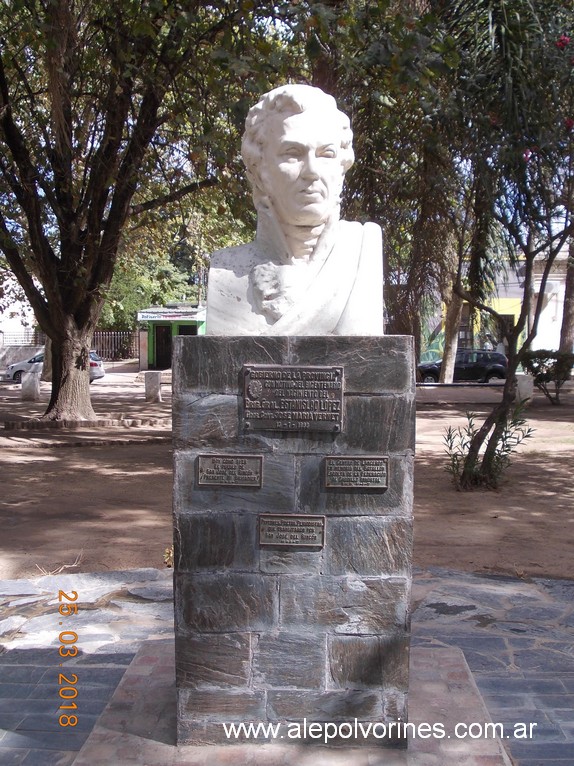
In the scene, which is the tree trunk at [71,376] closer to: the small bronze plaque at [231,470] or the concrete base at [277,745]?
the concrete base at [277,745]

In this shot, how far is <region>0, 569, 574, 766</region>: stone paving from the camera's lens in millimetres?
3217

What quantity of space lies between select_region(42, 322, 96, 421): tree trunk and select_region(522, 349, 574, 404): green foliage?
9171 millimetres

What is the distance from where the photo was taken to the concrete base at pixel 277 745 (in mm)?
2943

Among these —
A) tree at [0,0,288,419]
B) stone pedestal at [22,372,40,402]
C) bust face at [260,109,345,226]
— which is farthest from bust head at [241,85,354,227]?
stone pedestal at [22,372,40,402]

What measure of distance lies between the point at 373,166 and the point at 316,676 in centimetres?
570

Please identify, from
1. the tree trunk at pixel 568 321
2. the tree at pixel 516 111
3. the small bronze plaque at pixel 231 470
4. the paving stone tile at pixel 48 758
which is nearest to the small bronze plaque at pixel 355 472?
the small bronze plaque at pixel 231 470

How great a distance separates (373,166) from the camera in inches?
306

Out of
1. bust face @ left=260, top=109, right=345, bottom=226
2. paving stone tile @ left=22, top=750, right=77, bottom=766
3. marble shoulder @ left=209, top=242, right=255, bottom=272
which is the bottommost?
paving stone tile @ left=22, top=750, right=77, bottom=766

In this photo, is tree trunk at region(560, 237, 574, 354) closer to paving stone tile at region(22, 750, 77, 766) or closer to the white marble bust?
the white marble bust

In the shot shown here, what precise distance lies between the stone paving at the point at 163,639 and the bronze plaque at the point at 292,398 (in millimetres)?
1195

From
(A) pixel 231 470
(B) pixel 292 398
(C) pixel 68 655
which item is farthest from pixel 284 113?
(C) pixel 68 655

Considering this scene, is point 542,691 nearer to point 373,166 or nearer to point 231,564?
point 231,564

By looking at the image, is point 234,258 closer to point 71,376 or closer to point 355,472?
point 355,472

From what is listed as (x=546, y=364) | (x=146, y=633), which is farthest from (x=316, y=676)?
(x=546, y=364)
